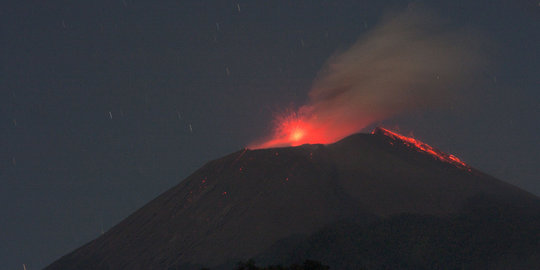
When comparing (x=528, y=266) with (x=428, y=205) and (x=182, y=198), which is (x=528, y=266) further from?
(x=182, y=198)

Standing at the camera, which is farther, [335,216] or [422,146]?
[422,146]

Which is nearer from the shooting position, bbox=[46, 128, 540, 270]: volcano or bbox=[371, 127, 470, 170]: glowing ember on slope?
bbox=[46, 128, 540, 270]: volcano

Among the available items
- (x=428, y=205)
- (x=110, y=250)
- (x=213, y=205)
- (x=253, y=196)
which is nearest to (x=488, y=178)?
(x=428, y=205)

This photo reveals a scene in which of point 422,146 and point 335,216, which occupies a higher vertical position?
point 422,146

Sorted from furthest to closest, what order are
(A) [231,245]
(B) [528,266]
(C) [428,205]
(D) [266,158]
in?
(D) [266,158] → (C) [428,205] → (A) [231,245] → (B) [528,266]
